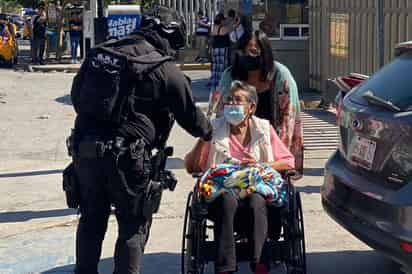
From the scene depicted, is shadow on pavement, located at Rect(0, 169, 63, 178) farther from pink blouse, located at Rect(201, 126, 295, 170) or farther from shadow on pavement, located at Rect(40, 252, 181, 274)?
pink blouse, located at Rect(201, 126, 295, 170)

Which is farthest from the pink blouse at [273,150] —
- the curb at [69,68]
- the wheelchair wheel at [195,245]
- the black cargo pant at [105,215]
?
the curb at [69,68]

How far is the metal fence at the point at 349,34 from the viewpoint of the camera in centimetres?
1145

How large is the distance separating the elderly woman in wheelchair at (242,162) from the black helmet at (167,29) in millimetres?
559

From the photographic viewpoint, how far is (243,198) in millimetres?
5262

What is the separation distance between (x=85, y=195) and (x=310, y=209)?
3012 millimetres

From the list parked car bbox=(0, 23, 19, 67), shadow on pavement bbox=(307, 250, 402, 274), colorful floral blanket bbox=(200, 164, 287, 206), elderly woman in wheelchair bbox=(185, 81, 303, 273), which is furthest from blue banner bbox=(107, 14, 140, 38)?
parked car bbox=(0, 23, 19, 67)

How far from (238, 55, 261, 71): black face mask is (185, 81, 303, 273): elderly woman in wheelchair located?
15.7 inches

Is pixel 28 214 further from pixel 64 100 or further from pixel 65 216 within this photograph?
pixel 64 100

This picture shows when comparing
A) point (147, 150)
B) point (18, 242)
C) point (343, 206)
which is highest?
point (147, 150)

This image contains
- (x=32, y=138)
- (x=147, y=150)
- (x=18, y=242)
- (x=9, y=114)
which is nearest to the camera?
(x=147, y=150)

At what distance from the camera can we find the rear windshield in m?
4.96

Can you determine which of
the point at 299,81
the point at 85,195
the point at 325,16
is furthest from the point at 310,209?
the point at 299,81

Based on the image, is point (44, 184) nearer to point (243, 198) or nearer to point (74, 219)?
point (74, 219)

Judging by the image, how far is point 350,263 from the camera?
6.19 metres
